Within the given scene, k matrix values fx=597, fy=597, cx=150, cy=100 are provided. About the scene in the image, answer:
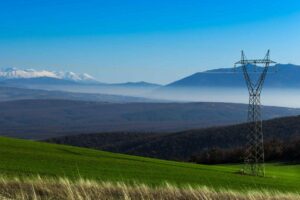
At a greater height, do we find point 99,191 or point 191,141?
point 99,191

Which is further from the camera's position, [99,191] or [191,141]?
[191,141]

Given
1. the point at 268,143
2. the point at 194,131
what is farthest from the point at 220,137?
the point at 268,143

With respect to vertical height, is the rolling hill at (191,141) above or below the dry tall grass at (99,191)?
below

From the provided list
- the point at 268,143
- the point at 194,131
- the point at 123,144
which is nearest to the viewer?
the point at 268,143

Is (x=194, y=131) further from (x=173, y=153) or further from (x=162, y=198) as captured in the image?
(x=162, y=198)

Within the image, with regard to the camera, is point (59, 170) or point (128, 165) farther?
point (128, 165)

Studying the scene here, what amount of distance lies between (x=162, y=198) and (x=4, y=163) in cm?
1185

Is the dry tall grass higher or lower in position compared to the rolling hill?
higher

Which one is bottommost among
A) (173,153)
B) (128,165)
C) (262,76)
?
(173,153)

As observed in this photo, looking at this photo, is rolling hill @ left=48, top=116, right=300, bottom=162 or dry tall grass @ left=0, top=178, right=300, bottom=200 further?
rolling hill @ left=48, top=116, right=300, bottom=162

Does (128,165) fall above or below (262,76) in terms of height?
below

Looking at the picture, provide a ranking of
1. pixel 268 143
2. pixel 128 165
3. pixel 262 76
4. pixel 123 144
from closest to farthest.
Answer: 1. pixel 128 165
2. pixel 262 76
3. pixel 268 143
4. pixel 123 144

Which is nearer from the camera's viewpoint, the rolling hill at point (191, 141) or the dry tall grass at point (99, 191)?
the dry tall grass at point (99, 191)

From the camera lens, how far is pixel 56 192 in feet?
49.6
